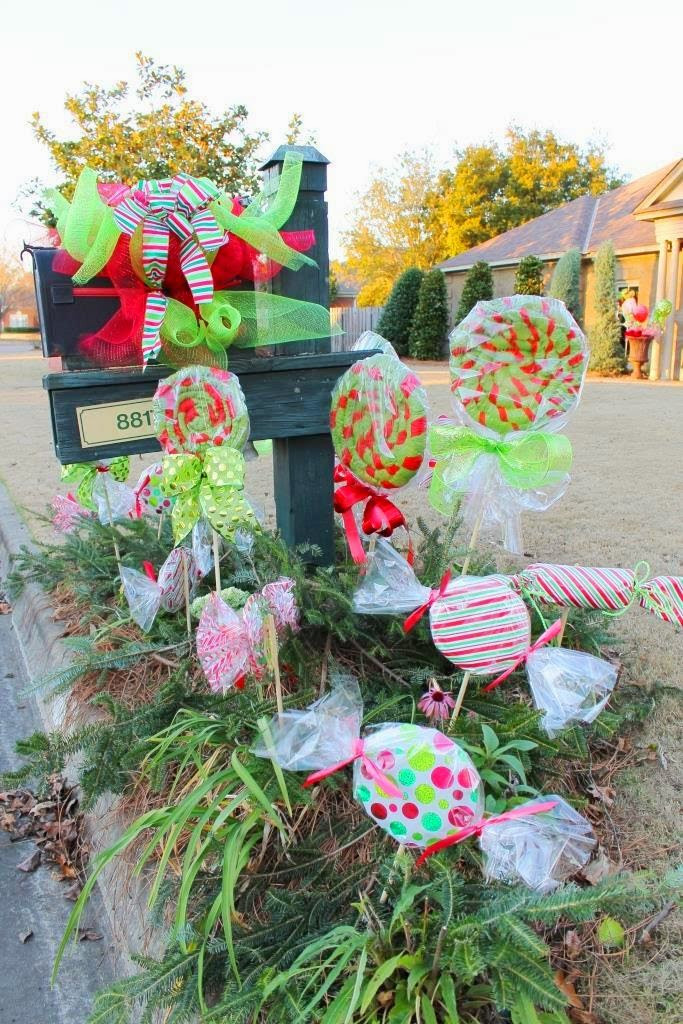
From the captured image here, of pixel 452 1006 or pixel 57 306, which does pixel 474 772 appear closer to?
pixel 452 1006

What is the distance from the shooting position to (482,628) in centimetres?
170

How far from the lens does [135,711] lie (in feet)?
6.53

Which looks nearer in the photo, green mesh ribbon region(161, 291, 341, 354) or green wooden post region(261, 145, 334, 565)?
green mesh ribbon region(161, 291, 341, 354)

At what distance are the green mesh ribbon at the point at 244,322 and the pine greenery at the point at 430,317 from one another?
1831 cm

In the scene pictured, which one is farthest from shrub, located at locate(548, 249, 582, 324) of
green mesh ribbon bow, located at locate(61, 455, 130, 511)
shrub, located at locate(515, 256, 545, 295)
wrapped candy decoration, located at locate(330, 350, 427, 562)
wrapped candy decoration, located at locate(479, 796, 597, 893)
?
wrapped candy decoration, located at locate(479, 796, 597, 893)

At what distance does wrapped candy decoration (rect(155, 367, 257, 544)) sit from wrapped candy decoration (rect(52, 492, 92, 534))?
1.46 m

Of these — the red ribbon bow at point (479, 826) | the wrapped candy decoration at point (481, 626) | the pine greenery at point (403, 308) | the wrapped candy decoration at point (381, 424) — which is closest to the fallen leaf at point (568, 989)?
the red ribbon bow at point (479, 826)

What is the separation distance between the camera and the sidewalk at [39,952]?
175 centimetres

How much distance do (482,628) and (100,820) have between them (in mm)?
1218

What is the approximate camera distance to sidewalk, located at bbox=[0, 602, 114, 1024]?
175cm

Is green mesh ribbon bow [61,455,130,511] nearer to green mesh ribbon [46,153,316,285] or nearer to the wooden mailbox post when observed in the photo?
the wooden mailbox post

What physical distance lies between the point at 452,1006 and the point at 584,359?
4.58 feet

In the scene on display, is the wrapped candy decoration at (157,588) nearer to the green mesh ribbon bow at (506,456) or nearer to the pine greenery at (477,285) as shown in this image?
the green mesh ribbon bow at (506,456)

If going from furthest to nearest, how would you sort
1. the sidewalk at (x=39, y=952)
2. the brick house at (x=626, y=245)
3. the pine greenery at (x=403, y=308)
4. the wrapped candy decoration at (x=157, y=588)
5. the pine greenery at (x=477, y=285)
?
the pine greenery at (x=403, y=308) < the pine greenery at (x=477, y=285) < the brick house at (x=626, y=245) < the wrapped candy decoration at (x=157, y=588) < the sidewalk at (x=39, y=952)
